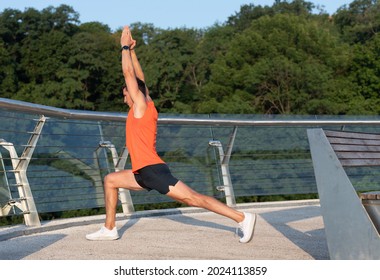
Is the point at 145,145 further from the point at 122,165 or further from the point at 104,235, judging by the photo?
the point at 122,165

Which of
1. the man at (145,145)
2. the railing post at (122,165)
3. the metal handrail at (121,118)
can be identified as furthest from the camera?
the railing post at (122,165)

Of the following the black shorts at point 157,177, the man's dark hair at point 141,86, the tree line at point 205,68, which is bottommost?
the tree line at point 205,68

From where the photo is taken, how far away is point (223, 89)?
67000 mm

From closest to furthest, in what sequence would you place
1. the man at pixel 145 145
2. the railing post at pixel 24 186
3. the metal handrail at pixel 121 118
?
the man at pixel 145 145, the metal handrail at pixel 121 118, the railing post at pixel 24 186

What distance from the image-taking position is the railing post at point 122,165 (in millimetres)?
10669

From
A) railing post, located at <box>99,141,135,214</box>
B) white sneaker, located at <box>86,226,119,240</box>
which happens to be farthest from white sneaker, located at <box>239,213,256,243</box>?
railing post, located at <box>99,141,135,214</box>

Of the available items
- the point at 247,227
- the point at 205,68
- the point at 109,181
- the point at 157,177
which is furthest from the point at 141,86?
the point at 205,68

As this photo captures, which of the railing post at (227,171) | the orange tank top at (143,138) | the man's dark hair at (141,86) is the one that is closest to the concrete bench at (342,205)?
the orange tank top at (143,138)

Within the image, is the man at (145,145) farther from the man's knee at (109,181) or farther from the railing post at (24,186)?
the railing post at (24,186)

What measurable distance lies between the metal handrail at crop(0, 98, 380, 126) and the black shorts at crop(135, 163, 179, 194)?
53.6 inches

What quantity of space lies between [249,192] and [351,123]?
64.1 inches

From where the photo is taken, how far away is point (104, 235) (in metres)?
8.41

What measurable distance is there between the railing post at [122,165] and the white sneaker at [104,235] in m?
2.27

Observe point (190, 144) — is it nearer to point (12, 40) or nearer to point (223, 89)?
point (223, 89)
